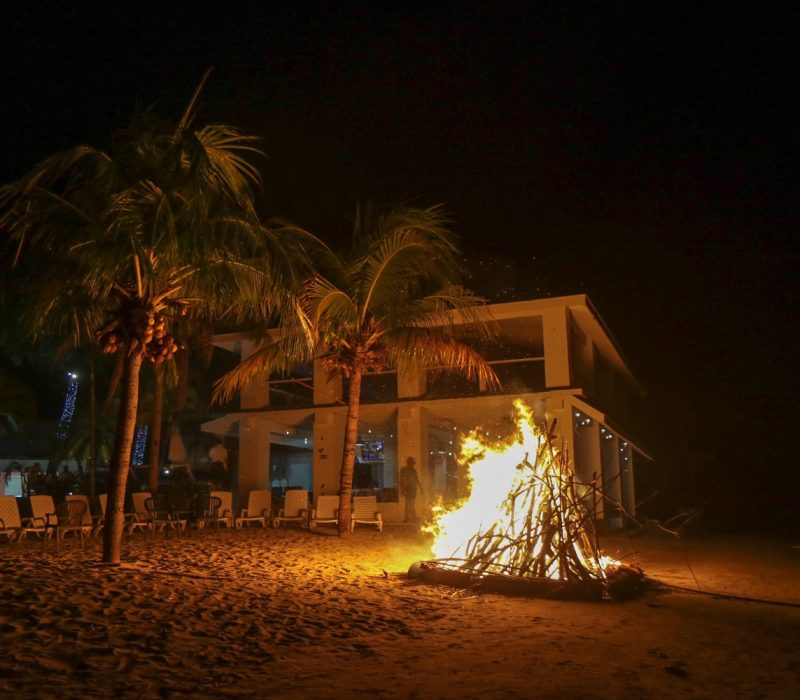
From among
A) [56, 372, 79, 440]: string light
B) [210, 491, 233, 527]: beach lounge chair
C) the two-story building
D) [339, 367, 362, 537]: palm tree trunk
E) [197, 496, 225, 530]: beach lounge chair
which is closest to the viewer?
[339, 367, 362, 537]: palm tree trunk

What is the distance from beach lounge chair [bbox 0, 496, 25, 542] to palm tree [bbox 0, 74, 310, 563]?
3.95 meters

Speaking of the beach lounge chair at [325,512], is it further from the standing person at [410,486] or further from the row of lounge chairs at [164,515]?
the standing person at [410,486]

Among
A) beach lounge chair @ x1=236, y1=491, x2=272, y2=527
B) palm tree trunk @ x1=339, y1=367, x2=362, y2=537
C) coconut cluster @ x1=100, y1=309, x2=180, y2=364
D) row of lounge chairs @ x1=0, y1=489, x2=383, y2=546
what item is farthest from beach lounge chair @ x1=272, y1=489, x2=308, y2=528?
coconut cluster @ x1=100, y1=309, x2=180, y2=364

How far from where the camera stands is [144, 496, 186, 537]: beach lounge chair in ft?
49.3

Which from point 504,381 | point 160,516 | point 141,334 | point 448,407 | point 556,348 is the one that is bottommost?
point 160,516

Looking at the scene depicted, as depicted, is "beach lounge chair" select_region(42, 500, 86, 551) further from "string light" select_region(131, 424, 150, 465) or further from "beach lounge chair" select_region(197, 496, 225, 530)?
"string light" select_region(131, 424, 150, 465)

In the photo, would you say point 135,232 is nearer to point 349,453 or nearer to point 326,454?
point 349,453

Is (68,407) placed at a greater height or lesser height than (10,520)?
greater

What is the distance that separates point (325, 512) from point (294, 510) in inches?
48.5

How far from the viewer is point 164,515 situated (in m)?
15.6

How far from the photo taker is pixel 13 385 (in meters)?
26.2

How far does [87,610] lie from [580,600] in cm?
545

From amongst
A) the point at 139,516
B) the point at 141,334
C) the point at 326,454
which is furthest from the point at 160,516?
the point at 326,454

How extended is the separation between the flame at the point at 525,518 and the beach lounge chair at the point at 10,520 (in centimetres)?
740
